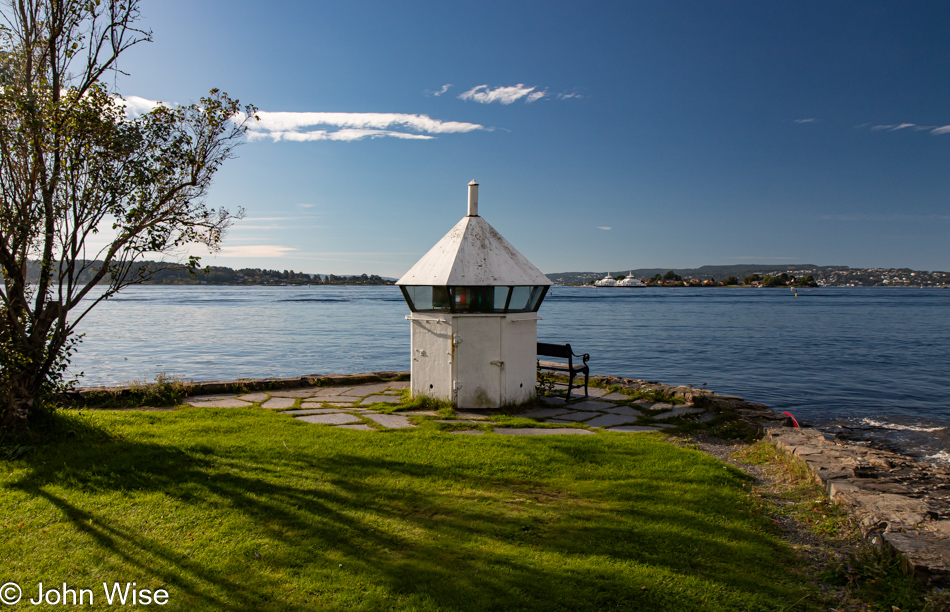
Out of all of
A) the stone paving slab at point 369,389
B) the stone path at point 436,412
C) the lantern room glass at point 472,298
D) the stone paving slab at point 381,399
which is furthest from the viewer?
the stone paving slab at point 369,389

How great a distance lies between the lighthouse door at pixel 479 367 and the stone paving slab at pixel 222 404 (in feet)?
12.1

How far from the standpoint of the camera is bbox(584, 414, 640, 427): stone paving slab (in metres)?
8.48

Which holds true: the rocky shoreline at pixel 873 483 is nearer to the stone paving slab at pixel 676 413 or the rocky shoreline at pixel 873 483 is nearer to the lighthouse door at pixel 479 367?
the stone paving slab at pixel 676 413

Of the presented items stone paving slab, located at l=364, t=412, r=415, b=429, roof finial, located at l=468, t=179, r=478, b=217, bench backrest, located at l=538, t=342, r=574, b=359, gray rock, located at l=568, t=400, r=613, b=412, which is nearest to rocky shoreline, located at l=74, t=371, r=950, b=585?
gray rock, located at l=568, t=400, r=613, b=412

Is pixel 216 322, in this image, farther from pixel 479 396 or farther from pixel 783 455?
pixel 783 455

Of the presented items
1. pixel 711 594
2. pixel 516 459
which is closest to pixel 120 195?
pixel 516 459

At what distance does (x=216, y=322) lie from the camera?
49094 millimetres

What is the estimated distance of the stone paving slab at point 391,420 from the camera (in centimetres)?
771

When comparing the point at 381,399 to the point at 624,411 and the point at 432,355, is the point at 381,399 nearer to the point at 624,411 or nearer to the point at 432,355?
the point at 432,355

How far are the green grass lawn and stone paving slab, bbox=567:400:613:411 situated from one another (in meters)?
2.97

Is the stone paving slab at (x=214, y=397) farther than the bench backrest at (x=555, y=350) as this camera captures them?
No

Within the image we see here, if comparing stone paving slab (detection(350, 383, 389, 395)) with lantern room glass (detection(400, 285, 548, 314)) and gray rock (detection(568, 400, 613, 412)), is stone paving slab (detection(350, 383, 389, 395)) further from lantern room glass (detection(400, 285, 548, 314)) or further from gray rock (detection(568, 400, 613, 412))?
gray rock (detection(568, 400, 613, 412))

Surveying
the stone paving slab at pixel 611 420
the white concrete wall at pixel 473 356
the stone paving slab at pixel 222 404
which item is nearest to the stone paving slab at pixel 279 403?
the stone paving slab at pixel 222 404

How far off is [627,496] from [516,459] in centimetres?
137
